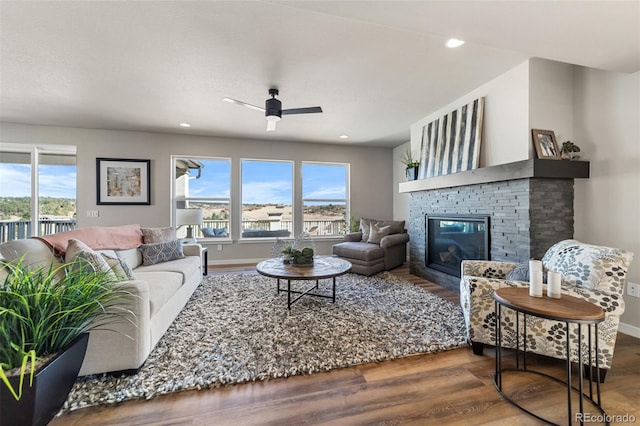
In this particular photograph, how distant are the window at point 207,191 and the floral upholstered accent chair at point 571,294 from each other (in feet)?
14.9

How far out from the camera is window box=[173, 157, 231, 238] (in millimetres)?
5195

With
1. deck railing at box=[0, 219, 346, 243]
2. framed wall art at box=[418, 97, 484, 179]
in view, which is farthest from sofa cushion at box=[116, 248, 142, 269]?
framed wall art at box=[418, 97, 484, 179]

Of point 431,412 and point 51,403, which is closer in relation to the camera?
point 51,403

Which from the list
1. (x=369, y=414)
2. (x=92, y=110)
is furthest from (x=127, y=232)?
(x=369, y=414)

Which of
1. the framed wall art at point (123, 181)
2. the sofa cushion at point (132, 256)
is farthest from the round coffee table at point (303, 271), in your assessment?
the framed wall art at point (123, 181)

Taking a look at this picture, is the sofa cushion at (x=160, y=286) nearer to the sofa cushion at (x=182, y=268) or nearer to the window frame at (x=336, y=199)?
the sofa cushion at (x=182, y=268)

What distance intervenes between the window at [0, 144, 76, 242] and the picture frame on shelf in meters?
6.73

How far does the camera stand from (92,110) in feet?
12.3

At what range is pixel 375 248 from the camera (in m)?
4.28

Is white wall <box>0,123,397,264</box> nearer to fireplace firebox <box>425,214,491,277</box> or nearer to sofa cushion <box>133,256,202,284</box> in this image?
sofa cushion <box>133,256,202,284</box>

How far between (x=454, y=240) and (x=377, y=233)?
4.55ft

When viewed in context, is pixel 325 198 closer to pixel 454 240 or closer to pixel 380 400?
pixel 454 240

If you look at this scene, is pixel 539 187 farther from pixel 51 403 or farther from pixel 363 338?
pixel 51 403

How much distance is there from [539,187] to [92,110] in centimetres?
564
